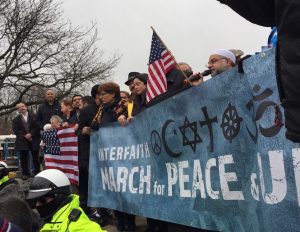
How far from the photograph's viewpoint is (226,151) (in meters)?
3.82

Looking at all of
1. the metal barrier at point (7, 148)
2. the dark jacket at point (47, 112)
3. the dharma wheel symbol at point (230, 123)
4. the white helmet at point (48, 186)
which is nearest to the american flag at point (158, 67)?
the dharma wheel symbol at point (230, 123)

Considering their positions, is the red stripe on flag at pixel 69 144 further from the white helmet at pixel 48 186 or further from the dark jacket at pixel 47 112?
the white helmet at pixel 48 186

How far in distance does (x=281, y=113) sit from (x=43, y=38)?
983 inches

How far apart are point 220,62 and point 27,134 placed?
7.49 metres

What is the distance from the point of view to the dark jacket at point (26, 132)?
11555 millimetres

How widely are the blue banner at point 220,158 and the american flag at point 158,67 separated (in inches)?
12.1

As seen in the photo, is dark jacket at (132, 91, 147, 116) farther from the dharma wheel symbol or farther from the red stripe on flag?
the dharma wheel symbol

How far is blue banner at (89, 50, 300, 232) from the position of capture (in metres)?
3.20

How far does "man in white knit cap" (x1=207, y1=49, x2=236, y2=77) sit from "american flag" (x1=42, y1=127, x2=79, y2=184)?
11.5 feet

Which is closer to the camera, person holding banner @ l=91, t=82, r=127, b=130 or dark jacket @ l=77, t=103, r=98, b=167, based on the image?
person holding banner @ l=91, t=82, r=127, b=130

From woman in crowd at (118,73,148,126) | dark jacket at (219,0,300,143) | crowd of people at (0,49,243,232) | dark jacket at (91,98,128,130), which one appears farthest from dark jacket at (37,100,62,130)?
dark jacket at (219,0,300,143)

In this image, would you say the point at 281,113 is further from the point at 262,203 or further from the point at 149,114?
the point at 149,114

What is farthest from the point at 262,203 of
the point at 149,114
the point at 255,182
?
the point at 149,114

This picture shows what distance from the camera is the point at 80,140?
7.74m
